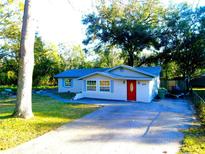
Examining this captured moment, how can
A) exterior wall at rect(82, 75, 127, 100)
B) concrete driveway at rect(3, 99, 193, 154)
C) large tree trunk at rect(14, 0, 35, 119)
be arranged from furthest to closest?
exterior wall at rect(82, 75, 127, 100) < large tree trunk at rect(14, 0, 35, 119) < concrete driveway at rect(3, 99, 193, 154)

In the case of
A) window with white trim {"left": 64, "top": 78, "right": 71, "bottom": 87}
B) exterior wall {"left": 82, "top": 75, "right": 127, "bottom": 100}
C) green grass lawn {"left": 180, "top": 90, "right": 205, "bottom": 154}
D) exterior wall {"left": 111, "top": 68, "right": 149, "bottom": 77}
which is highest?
exterior wall {"left": 111, "top": 68, "right": 149, "bottom": 77}

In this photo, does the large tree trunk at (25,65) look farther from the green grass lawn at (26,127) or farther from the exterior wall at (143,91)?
the exterior wall at (143,91)

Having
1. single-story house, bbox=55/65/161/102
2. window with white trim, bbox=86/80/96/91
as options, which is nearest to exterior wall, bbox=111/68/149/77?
single-story house, bbox=55/65/161/102

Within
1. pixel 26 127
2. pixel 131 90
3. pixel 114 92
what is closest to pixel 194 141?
pixel 26 127

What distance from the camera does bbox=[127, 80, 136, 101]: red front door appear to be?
2152 cm

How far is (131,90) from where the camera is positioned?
2167 cm

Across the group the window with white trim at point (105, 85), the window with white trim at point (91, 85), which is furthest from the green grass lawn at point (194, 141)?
the window with white trim at point (91, 85)

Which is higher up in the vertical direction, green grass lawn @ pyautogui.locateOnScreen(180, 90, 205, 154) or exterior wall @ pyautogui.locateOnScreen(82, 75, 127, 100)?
exterior wall @ pyautogui.locateOnScreen(82, 75, 127, 100)

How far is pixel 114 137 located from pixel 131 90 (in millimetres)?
12409

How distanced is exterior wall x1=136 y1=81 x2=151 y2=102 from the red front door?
385 millimetres

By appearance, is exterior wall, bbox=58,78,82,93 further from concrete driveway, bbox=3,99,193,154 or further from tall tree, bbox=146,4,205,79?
concrete driveway, bbox=3,99,193,154

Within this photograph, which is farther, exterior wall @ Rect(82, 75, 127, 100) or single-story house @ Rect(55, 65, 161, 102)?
exterior wall @ Rect(82, 75, 127, 100)

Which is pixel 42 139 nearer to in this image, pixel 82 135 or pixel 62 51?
pixel 82 135

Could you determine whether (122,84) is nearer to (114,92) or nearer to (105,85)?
(114,92)
